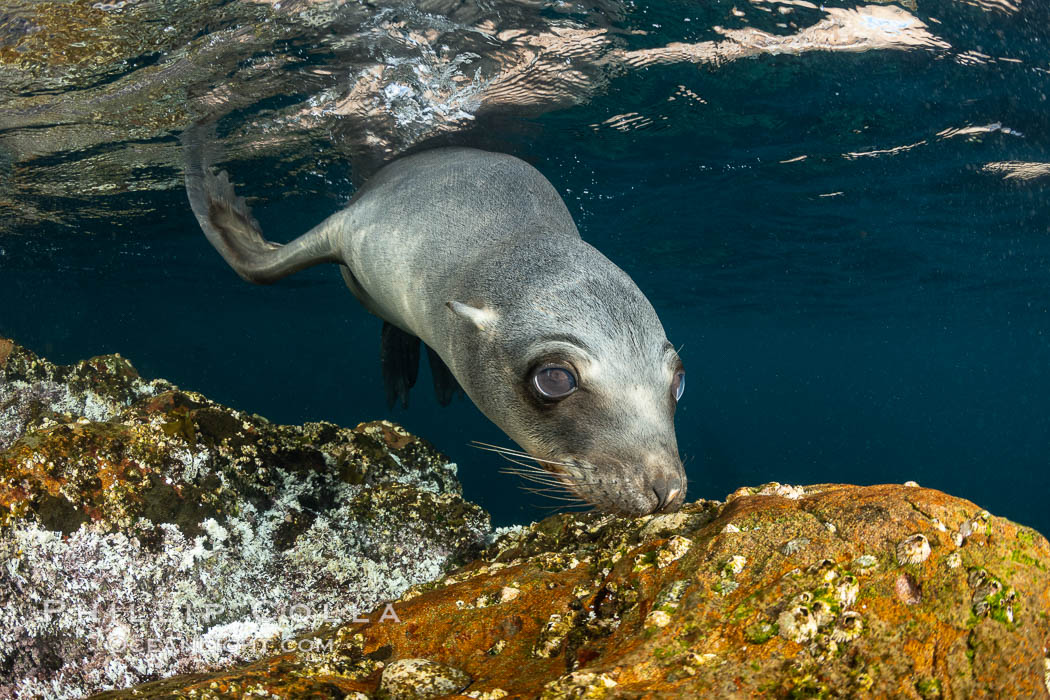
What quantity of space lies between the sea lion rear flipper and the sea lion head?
233cm

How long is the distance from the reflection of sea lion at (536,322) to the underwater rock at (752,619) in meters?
0.35

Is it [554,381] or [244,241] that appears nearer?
[554,381]

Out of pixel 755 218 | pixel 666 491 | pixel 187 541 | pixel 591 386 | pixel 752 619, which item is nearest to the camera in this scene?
pixel 752 619

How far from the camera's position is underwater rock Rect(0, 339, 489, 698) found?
2311 millimetres

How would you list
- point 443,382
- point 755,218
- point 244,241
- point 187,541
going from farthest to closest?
point 755,218
point 443,382
point 244,241
point 187,541

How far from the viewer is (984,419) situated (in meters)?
117

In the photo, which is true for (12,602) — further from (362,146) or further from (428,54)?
(362,146)

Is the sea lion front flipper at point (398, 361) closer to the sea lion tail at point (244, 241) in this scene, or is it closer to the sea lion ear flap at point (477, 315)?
the sea lion tail at point (244, 241)

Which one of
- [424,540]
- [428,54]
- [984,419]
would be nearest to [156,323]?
[428,54]

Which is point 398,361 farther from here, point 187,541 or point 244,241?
point 187,541

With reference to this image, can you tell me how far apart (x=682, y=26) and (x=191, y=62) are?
5.24 metres

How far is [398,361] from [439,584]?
351 cm

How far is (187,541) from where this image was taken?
2721mm

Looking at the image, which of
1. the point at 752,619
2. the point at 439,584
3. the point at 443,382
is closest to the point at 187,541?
the point at 439,584
